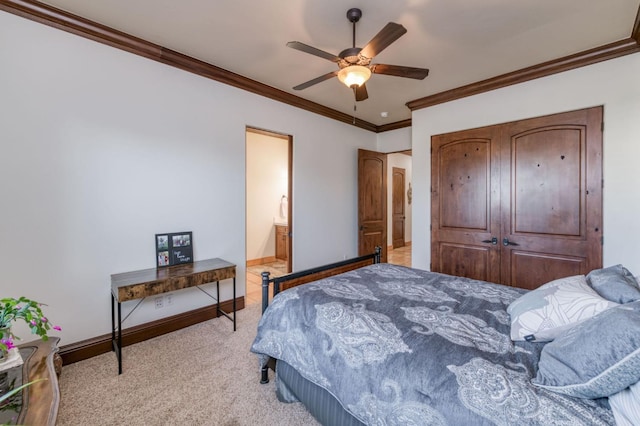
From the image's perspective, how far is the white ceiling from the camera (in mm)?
2164

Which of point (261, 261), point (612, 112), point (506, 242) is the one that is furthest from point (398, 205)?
point (612, 112)

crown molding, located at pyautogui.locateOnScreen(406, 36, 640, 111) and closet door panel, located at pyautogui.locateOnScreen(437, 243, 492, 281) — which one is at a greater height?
crown molding, located at pyautogui.locateOnScreen(406, 36, 640, 111)

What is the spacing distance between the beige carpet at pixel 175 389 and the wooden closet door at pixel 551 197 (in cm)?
303

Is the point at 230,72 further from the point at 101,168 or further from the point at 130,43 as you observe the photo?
the point at 101,168

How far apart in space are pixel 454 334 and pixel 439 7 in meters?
2.36

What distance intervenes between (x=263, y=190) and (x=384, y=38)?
458 centimetres

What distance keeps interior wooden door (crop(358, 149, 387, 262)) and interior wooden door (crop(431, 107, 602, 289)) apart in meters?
1.28

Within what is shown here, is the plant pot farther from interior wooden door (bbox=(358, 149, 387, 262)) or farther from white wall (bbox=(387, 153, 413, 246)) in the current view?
white wall (bbox=(387, 153, 413, 246))

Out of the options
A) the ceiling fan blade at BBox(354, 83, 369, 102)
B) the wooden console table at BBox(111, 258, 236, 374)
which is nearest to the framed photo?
the wooden console table at BBox(111, 258, 236, 374)

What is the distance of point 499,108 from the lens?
136 inches

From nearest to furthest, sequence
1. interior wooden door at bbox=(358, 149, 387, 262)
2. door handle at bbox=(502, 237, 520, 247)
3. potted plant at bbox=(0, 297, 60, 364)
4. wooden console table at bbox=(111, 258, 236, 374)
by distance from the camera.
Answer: potted plant at bbox=(0, 297, 60, 364) < wooden console table at bbox=(111, 258, 236, 374) < door handle at bbox=(502, 237, 520, 247) < interior wooden door at bbox=(358, 149, 387, 262)

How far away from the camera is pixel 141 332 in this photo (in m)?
2.67

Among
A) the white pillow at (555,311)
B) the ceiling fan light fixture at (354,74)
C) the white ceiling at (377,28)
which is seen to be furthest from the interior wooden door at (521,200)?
the ceiling fan light fixture at (354,74)

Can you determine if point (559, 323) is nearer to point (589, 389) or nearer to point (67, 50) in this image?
point (589, 389)
